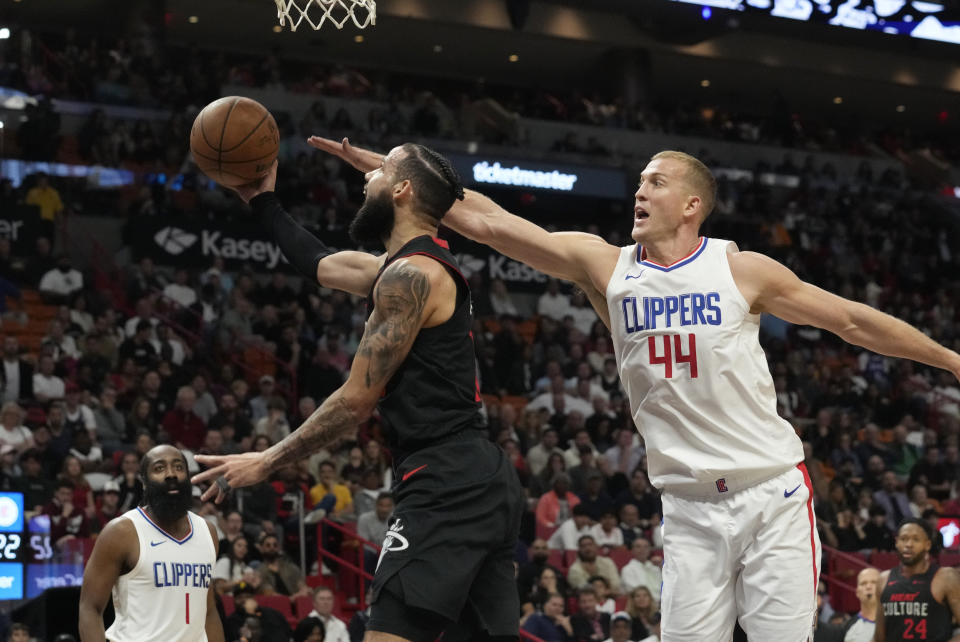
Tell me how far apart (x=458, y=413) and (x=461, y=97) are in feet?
71.3

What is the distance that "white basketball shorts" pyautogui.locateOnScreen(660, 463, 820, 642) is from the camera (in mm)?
4605

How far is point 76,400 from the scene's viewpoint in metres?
12.8

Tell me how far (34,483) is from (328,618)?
2766mm

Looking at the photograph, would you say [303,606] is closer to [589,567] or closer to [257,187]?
[589,567]

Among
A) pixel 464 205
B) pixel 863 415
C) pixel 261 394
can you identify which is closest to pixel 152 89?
pixel 261 394

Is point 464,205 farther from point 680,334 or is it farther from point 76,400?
point 76,400

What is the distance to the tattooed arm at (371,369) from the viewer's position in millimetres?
4125

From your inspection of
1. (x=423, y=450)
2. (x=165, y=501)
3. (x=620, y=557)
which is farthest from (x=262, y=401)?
A: (x=423, y=450)

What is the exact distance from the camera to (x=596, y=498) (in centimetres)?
1426

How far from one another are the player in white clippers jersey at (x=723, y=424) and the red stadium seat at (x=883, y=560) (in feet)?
35.0

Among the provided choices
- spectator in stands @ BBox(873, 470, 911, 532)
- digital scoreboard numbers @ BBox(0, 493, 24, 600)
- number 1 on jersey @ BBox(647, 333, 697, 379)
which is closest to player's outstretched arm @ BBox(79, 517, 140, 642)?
number 1 on jersey @ BBox(647, 333, 697, 379)

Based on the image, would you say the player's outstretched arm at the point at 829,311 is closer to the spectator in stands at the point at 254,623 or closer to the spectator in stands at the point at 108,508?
the spectator in stands at the point at 254,623

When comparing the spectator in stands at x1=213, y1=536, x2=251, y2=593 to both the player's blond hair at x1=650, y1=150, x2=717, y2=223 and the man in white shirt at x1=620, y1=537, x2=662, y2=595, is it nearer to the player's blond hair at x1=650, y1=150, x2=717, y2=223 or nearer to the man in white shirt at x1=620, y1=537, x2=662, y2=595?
the man in white shirt at x1=620, y1=537, x2=662, y2=595

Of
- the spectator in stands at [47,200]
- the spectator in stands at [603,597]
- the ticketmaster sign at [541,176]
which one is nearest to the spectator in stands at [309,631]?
the spectator in stands at [603,597]
